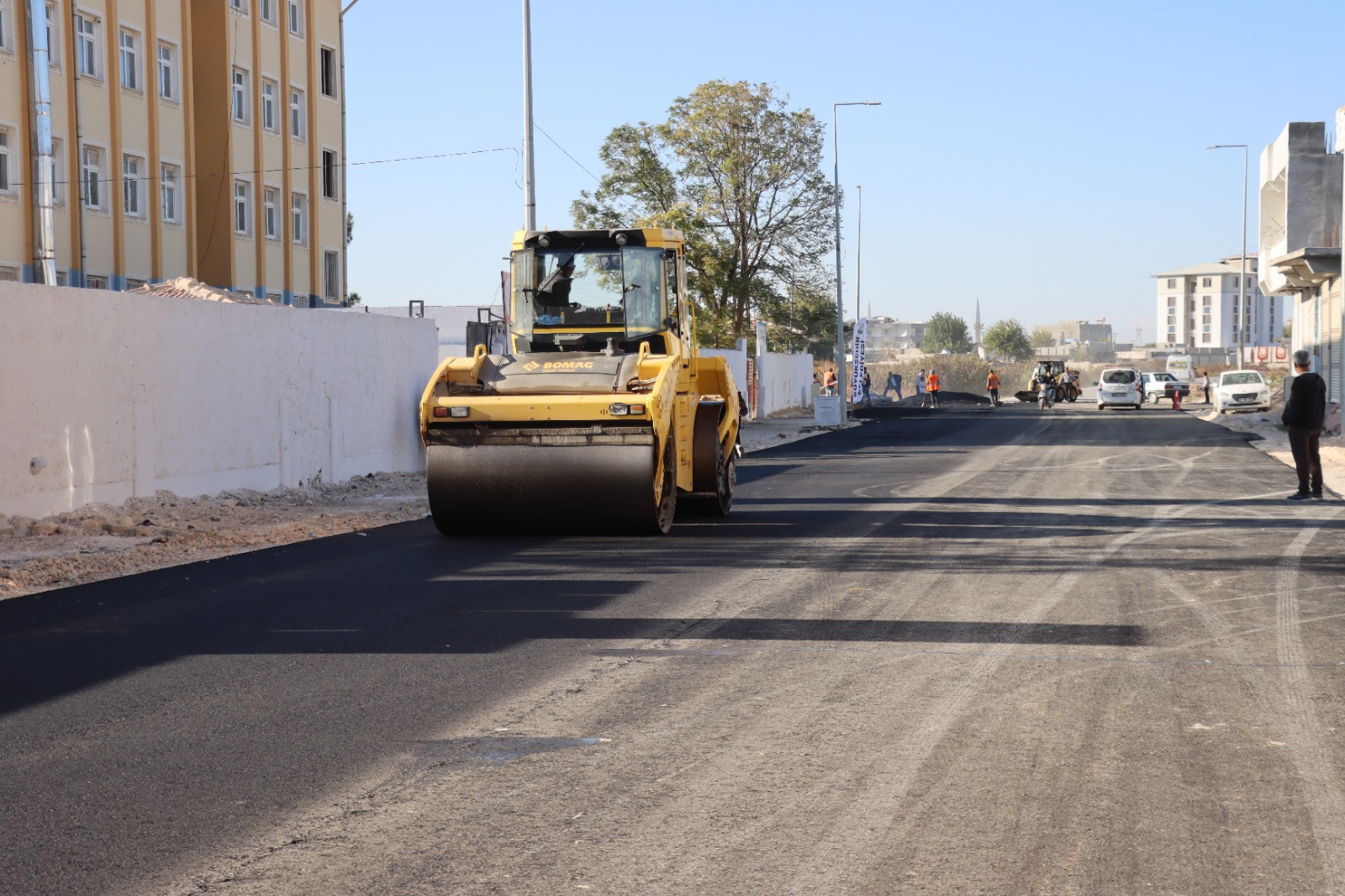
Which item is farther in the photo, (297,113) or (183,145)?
(297,113)

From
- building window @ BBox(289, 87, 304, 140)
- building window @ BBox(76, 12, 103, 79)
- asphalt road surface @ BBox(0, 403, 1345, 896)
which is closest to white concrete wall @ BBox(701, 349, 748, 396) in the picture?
building window @ BBox(289, 87, 304, 140)

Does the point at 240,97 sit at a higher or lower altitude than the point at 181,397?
higher

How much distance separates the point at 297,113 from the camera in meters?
45.7

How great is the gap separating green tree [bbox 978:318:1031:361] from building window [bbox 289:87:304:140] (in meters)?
128

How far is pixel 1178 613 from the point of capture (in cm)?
958

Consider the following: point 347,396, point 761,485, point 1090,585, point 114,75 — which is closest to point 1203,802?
point 1090,585

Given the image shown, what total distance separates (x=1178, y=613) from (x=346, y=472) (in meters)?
14.4

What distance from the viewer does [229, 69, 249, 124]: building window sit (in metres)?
41.6

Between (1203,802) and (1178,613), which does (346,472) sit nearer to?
(1178,613)

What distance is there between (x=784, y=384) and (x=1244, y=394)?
16997mm

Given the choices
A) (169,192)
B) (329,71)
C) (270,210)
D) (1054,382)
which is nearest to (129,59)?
(169,192)

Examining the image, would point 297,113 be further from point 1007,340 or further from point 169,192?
point 1007,340

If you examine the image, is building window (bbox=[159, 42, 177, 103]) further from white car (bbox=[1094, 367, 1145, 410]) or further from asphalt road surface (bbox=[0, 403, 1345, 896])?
white car (bbox=[1094, 367, 1145, 410])

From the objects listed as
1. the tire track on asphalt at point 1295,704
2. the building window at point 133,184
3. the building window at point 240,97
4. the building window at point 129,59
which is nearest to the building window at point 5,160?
the building window at point 133,184
